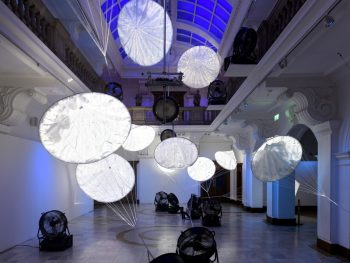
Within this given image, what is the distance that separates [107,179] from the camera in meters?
5.38

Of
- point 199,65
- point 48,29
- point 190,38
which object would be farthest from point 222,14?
point 199,65

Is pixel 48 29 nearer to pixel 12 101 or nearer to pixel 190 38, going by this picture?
pixel 12 101

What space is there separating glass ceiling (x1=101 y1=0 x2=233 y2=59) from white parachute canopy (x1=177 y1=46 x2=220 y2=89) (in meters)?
11.8

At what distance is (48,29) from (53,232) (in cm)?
562

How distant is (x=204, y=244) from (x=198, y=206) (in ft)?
32.8

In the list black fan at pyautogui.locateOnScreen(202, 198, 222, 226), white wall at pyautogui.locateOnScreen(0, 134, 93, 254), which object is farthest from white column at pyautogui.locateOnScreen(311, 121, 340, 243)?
white wall at pyautogui.locateOnScreen(0, 134, 93, 254)

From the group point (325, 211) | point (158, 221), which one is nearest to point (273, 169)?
point (325, 211)

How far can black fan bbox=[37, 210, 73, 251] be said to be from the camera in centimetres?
1051

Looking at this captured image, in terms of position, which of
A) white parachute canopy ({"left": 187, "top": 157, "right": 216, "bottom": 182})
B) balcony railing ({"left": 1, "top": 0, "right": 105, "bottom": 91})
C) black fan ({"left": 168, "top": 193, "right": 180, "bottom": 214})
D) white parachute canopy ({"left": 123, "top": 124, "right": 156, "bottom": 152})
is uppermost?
balcony railing ({"left": 1, "top": 0, "right": 105, "bottom": 91})

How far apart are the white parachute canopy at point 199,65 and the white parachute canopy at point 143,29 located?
9.44 ft

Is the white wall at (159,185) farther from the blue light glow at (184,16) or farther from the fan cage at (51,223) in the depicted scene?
the fan cage at (51,223)

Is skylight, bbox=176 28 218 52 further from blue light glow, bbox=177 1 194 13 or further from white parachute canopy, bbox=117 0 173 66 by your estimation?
white parachute canopy, bbox=117 0 173 66

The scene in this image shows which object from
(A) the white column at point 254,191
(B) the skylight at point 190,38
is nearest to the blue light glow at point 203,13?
(B) the skylight at point 190,38

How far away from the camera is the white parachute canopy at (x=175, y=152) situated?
28.2 ft
